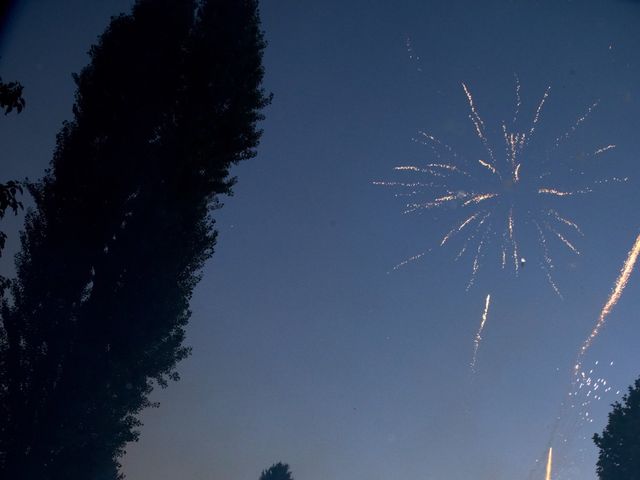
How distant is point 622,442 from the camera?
71.1 ft

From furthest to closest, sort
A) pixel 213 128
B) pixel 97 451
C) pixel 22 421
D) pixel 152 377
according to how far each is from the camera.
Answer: pixel 152 377, pixel 213 128, pixel 97 451, pixel 22 421

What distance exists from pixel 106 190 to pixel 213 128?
3.75m

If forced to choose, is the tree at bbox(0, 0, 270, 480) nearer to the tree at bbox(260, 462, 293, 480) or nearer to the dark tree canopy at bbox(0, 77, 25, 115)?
the dark tree canopy at bbox(0, 77, 25, 115)

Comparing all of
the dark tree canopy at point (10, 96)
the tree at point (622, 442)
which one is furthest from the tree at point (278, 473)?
the dark tree canopy at point (10, 96)

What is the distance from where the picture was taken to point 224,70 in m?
15.2

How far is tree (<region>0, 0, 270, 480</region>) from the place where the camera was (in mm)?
13172

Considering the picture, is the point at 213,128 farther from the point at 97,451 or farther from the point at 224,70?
the point at 97,451

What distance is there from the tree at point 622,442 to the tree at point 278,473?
30710 millimetres

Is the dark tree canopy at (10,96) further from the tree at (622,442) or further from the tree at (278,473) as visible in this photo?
the tree at (278,473)

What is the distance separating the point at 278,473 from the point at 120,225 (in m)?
38.8

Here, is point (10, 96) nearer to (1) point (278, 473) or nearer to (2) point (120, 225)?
(2) point (120, 225)

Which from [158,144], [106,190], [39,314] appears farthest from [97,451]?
[158,144]

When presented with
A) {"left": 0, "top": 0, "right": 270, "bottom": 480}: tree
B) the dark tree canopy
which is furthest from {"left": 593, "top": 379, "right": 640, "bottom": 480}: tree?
the dark tree canopy

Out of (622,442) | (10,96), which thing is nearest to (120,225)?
Result: (10,96)
